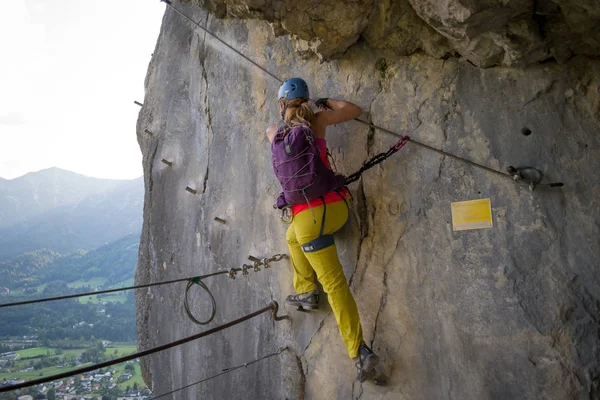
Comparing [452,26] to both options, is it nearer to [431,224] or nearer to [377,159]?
[377,159]

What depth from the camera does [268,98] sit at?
410 centimetres

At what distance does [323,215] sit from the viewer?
2.93 meters

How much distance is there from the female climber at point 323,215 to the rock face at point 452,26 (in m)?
0.44

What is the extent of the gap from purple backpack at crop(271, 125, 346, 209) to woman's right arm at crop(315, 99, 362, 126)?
0.70 ft

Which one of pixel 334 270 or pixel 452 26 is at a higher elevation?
pixel 452 26

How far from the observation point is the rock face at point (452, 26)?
2316 mm

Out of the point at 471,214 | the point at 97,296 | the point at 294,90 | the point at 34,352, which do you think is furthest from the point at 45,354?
the point at 471,214

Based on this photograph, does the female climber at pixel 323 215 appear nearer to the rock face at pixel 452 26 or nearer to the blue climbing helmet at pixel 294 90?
the blue climbing helmet at pixel 294 90

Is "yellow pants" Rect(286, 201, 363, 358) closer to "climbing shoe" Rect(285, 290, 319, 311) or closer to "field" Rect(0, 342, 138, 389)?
"climbing shoe" Rect(285, 290, 319, 311)

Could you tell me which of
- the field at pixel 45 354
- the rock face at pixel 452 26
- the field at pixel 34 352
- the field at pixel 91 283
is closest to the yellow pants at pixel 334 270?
→ the rock face at pixel 452 26

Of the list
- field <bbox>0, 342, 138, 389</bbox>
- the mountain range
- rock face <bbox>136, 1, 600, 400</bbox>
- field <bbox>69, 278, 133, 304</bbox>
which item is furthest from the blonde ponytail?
the mountain range

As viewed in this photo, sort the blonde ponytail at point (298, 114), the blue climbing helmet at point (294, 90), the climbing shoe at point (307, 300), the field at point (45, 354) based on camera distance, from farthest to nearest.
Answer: the field at point (45, 354) < the climbing shoe at point (307, 300) < the blue climbing helmet at point (294, 90) < the blonde ponytail at point (298, 114)

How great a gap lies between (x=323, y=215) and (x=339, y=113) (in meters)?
0.71

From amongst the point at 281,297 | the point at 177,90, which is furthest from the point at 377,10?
the point at 177,90
